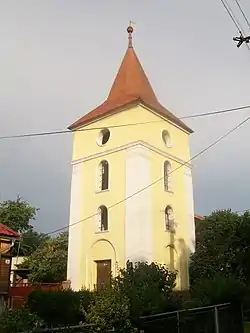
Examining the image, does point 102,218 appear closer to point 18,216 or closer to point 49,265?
point 49,265

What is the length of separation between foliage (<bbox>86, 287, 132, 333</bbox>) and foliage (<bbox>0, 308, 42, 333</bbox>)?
→ 5.18 ft

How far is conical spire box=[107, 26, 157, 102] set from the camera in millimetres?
36906

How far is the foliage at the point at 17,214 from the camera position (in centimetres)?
5831

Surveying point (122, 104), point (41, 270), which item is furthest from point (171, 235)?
point (41, 270)

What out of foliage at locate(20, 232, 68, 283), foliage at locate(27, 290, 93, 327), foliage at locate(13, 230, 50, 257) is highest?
foliage at locate(13, 230, 50, 257)

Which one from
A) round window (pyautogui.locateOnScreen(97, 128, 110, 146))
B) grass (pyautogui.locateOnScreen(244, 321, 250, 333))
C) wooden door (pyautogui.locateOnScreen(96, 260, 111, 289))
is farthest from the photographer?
round window (pyautogui.locateOnScreen(97, 128, 110, 146))

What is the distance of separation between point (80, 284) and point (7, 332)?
72.4ft

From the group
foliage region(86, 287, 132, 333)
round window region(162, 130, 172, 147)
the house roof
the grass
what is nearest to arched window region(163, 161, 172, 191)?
round window region(162, 130, 172, 147)

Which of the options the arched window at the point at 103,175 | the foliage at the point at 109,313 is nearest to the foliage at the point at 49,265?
the arched window at the point at 103,175

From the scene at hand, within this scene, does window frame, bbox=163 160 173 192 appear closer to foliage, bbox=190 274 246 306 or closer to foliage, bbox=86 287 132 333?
foliage, bbox=190 274 246 306

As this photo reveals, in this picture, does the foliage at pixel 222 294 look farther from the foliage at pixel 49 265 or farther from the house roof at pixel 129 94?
the foliage at pixel 49 265

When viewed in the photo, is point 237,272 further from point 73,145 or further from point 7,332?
point 7,332

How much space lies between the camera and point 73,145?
36750mm

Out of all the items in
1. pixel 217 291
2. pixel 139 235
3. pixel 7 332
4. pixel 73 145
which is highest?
pixel 73 145
